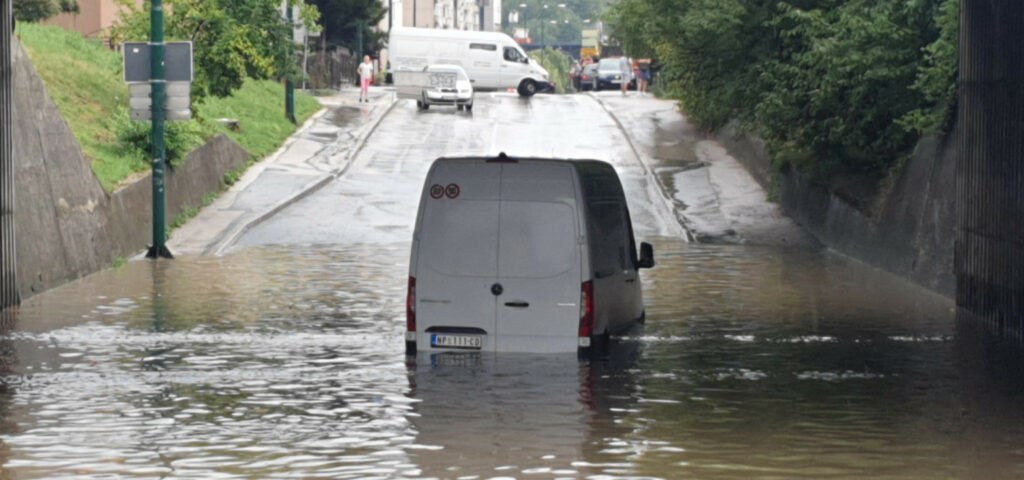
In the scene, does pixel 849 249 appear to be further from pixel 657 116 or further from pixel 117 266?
pixel 657 116

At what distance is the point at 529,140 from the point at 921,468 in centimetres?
3857

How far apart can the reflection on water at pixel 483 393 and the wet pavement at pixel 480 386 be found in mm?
40

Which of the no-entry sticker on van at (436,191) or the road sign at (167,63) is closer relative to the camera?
the no-entry sticker on van at (436,191)

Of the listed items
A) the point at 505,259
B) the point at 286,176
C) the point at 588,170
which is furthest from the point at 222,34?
the point at 505,259

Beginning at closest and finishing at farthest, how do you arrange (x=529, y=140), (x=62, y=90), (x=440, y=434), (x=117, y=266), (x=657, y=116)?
1. (x=440, y=434)
2. (x=117, y=266)
3. (x=62, y=90)
4. (x=529, y=140)
5. (x=657, y=116)

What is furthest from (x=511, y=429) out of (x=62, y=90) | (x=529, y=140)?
(x=529, y=140)

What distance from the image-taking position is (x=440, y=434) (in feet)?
42.3

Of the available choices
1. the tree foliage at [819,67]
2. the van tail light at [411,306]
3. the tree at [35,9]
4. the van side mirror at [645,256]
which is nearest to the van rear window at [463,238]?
the van tail light at [411,306]

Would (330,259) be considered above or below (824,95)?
below

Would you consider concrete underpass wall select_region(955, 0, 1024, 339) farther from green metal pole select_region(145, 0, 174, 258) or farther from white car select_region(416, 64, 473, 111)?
white car select_region(416, 64, 473, 111)

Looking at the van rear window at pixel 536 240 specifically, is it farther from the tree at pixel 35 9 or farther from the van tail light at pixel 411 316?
the tree at pixel 35 9

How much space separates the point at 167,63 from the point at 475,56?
43613 mm

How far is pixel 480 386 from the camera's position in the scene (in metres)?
15.5

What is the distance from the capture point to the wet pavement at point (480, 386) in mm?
11859
